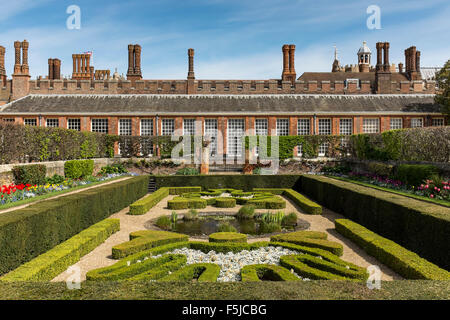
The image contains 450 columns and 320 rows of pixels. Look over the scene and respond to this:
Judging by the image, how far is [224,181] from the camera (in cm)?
1727

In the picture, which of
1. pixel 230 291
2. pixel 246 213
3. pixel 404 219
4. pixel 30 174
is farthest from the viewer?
pixel 30 174

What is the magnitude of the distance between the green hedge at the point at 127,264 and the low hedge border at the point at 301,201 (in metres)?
5.35

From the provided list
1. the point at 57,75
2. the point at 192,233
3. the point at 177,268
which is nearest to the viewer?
the point at 177,268

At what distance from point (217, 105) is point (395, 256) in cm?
2376

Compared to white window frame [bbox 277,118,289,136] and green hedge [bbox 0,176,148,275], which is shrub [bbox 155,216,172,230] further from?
white window frame [bbox 277,118,289,136]

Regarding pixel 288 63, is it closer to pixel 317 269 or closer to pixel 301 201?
pixel 301 201

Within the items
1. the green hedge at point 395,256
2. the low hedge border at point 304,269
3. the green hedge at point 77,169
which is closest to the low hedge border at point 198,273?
the low hedge border at point 304,269

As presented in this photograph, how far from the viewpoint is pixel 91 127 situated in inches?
1095

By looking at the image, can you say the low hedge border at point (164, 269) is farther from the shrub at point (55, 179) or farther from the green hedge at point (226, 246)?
the shrub at point (55, 179)

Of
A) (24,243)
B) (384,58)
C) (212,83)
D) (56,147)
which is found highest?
(384,58)

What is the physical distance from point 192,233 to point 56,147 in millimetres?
10147

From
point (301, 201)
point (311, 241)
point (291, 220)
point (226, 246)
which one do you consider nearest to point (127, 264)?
point (226, 246)
